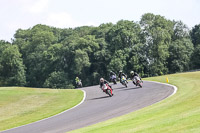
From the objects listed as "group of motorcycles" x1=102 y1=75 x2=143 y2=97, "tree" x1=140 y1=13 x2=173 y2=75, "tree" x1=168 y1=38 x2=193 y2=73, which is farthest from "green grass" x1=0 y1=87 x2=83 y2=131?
"tree" x1=168 y1=38 x2=193 y2=73

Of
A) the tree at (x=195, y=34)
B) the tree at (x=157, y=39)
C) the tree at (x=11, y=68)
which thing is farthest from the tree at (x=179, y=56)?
the tree at (x=11, y=68)

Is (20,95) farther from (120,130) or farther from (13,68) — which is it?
(13,68)

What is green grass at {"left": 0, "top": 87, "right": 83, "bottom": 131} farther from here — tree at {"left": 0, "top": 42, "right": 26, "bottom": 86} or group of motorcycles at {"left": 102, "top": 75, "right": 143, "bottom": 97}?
tree at {"left": 0, "top": 42, "right": 26, "bottom": 86}

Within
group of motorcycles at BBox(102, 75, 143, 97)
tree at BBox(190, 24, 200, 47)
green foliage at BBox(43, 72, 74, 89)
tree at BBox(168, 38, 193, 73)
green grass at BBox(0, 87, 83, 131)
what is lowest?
green grass at BBox(0, 87, 83, 131)

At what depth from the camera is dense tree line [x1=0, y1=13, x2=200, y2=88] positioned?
3103 inches

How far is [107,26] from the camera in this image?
98.2 m

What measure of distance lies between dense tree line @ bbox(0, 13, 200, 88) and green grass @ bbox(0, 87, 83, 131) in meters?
42.9

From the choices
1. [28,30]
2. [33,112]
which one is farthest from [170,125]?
[28,30]

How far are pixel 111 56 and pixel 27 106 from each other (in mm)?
54349

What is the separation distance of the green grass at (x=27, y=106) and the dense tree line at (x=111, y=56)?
42873 millimetres

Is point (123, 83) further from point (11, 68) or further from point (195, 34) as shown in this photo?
point (195, 34)

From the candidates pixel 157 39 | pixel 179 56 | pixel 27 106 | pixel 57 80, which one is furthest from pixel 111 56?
pixel 27 106

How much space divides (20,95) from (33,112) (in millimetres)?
10479

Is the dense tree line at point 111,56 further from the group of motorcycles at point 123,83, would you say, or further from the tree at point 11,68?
the group of motorcycles at point 123,83
